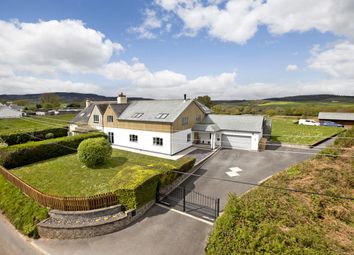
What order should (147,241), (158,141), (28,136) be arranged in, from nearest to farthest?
(147,241) → (158,141) → (28,136)

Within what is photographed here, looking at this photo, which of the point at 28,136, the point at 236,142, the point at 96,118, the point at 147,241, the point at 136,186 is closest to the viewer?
the point at 147,241

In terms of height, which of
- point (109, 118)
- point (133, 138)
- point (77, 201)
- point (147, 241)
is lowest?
point (147, 241)

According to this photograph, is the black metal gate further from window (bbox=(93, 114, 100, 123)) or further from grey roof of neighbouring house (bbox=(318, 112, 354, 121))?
grey roof of neighbouring house (bbox=(318, 112, 354, 121))

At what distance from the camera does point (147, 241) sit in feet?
34.5

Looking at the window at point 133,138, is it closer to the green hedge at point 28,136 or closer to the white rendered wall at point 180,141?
the white rendered wall at point 180,141

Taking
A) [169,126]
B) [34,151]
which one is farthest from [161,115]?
[34,151]

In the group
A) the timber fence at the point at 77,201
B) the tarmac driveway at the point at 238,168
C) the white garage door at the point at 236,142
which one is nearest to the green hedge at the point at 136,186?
the timber fence at the point at 77,201

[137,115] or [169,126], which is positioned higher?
[137,115]

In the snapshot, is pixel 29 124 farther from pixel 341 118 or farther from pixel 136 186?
pixel 341 118

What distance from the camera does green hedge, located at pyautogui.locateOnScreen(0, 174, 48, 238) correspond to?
1170cm

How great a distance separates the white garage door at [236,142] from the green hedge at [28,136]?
2950 centimetres

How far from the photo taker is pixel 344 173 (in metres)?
13.0

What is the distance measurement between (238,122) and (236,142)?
308 centimetres

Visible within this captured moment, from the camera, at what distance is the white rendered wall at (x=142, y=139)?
23.5m
